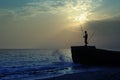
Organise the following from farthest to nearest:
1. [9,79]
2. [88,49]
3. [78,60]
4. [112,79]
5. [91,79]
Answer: [78,60]
[88,49]
[9,79]
[91,79]
[112,79]

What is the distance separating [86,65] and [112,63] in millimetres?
3642

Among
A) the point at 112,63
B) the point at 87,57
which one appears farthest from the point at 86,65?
the point at 112,63

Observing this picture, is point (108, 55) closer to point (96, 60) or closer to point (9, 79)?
point (96, 60)

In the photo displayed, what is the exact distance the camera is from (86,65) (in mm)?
34781

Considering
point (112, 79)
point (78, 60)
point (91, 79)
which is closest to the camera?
point (112, 79)

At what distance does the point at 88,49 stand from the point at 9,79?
48.0 ft

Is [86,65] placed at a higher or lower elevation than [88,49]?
lower

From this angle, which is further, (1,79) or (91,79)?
(1,79)

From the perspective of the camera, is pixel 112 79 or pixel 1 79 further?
pixel 1 79

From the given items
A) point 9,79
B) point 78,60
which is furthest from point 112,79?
point 78,60

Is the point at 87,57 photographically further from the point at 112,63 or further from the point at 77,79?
the point at 77,79

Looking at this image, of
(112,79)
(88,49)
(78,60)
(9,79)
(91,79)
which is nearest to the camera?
(112,79)

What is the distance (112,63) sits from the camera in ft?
113

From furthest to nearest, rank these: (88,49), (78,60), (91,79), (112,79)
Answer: (78,60) → (88,49) → (91,79) → (112,79)
